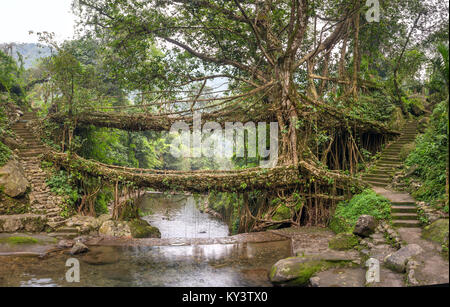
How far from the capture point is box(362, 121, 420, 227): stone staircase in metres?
6.94

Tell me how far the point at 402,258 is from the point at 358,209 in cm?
285

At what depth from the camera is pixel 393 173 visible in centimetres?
977

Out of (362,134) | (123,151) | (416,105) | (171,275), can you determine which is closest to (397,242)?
(171,275)

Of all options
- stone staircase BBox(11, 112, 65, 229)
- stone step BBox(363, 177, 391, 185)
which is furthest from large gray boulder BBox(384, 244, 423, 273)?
stone staircase BBox(11, 112, 65, 229)

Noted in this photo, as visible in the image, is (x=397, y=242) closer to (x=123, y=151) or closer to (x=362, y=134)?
(x=362, y=134)

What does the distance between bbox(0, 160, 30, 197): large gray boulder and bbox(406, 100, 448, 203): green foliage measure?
10.9 m

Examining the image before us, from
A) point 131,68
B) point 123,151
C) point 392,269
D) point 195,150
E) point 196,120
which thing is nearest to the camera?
→ point 392,269

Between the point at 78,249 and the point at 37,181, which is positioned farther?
the point at 37,181

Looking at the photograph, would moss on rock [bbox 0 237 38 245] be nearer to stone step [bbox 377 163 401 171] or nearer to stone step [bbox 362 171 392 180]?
stone step [bbox 362 171 392 180]

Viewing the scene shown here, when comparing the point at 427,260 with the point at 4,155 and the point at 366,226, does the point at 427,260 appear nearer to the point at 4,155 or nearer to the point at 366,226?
the point at 366,226

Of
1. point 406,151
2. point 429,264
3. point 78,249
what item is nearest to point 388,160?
point 406,151

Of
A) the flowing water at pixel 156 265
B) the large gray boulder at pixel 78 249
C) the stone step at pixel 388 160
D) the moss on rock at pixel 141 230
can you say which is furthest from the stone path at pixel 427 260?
the moss on rock at pixel 141 230
